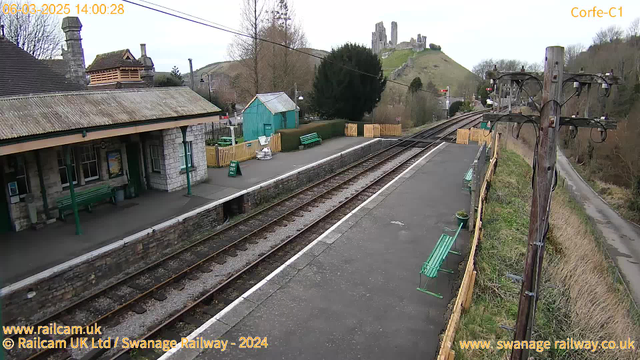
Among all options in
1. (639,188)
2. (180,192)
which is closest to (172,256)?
(180,192)

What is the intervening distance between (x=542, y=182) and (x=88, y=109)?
11.7 metres

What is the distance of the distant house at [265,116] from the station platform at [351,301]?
14.1 m

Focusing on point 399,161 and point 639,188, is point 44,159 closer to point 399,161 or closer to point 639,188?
point 399,161

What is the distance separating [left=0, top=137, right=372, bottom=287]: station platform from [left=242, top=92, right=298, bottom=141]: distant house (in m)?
7.18

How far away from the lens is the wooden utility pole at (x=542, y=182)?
4.43 m

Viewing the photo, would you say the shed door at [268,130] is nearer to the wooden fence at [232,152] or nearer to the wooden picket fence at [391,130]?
the wooden fence at [232,152]

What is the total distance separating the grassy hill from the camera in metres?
96.9

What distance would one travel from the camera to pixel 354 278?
8547 mm

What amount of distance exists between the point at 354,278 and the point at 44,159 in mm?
9328

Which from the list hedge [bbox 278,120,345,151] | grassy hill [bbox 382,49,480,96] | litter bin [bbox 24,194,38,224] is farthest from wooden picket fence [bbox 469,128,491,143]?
grassy hill [bbox 382,49,480,96]

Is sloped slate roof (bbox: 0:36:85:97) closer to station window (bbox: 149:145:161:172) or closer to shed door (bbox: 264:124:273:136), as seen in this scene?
station window (bbox: 149:145:161:172)

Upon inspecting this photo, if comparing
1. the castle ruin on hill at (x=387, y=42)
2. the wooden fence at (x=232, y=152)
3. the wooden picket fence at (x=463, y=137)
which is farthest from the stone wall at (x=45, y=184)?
the castle ruin on hill at (x=387, y=42)

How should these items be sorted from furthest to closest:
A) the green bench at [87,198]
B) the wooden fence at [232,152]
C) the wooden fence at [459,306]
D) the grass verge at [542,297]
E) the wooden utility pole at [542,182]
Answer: the wooden fence at [232,152], the green bench at [87,198], the grass verge at [542,297], the wooden fence at [459,306], the wooden utility pole at [542,182]

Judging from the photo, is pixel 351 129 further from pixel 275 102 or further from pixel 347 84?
A: pixel 275 102
